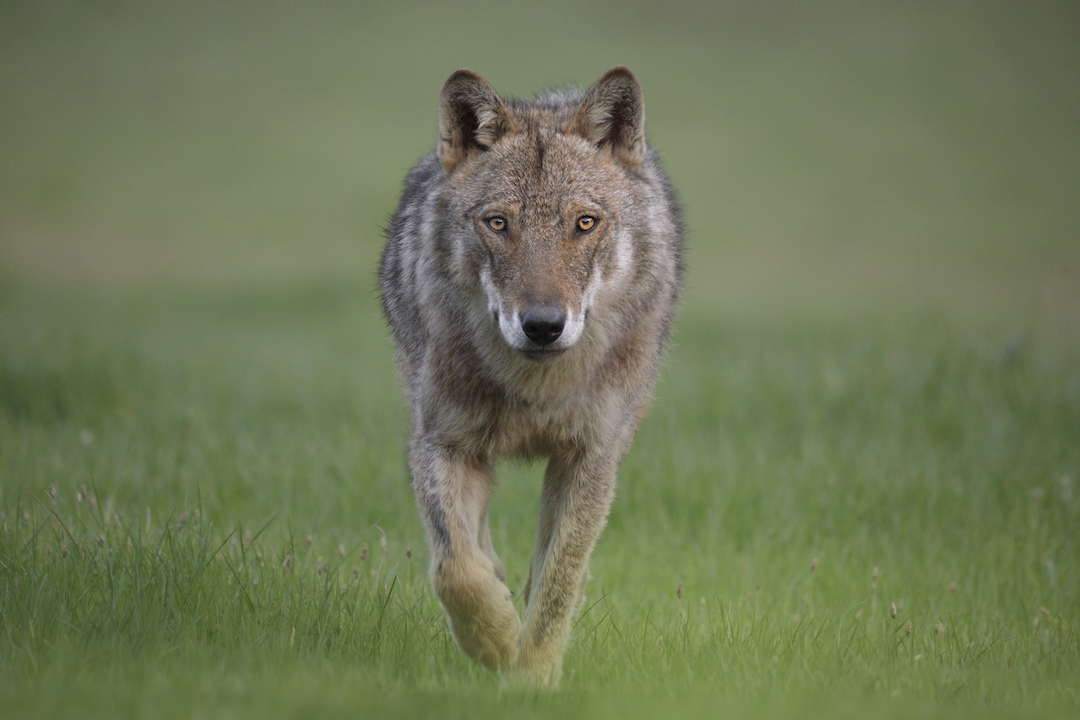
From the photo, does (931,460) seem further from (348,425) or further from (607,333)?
(348,425)

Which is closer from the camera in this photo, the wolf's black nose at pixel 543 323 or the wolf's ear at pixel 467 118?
the wolf's black nose at pixel 543 323

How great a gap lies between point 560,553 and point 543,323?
3.63 feet

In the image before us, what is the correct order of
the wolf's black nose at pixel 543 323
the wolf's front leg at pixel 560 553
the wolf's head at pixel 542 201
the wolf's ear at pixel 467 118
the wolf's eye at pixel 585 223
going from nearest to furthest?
the wolf's black nose at pixel 543 323
the wolf's head at pixel 542 201
the wolf's front leg at pixel 560 553
the wolf's eye at pixel 585 223
the wolf's ear at pixel 467 118

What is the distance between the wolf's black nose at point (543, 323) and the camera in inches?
142

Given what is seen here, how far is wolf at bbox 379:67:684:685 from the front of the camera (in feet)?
12.6

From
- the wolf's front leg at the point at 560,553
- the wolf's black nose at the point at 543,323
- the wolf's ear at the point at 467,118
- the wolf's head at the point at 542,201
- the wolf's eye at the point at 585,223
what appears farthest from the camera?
the wolf's ear at the point at 467,118

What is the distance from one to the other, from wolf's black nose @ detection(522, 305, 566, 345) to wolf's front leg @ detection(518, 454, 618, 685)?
0.86 metres

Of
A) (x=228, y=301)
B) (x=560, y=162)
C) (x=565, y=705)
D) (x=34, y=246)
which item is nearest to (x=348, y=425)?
(x=560, y=162)

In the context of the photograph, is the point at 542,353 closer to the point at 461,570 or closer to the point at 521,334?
the point at 521,334

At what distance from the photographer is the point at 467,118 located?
173 inches

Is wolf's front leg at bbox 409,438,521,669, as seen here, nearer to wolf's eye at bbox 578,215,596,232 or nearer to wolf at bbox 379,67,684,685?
wolf at bbox 379,67,684,685

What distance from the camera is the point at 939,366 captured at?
345 inches

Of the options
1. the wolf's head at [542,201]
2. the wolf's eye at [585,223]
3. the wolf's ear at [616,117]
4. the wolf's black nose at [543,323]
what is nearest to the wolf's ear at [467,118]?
the wolf's head at [542,201]

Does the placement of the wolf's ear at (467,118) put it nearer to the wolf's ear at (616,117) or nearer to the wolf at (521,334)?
the wolf at (521,334)
